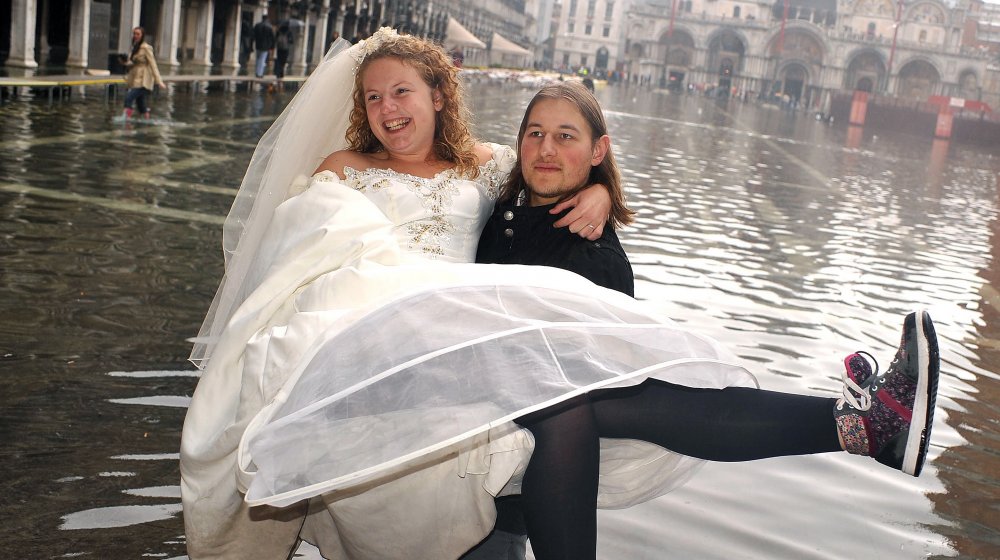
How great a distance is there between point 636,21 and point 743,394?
111491 millimetres

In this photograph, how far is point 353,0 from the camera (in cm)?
4200

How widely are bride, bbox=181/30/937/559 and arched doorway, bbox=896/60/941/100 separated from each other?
3860 inches

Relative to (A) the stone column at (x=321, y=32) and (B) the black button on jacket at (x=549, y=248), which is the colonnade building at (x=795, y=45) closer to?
(A) the stone column at (x=321, y=32)

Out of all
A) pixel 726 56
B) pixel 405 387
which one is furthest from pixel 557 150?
pixel 726 56

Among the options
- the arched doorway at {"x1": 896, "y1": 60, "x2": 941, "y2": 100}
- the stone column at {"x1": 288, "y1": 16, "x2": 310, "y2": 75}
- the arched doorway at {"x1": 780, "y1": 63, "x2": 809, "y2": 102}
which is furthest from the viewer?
the arched doorway at {"x1": 780, "y1": 63, "x2": 809, "y2": 102}

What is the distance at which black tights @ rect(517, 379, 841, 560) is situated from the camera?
223cm

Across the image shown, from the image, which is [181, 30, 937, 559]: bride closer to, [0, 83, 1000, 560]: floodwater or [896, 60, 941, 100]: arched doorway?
[0, 83, 1000, 560]: floodwater

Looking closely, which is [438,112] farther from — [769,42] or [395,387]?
[769,42]

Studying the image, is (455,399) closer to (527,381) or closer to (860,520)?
(527,381)

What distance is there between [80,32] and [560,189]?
19020mm

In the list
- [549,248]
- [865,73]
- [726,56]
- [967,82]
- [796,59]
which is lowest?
[549,248]

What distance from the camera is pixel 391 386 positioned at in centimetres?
217

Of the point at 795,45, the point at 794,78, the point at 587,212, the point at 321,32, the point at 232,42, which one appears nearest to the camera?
the point at 587,212

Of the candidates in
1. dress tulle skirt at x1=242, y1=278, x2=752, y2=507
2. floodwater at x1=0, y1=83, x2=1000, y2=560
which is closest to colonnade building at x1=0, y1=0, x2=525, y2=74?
floodwater at x1=0, y1=83, x2=1000, y2=560
